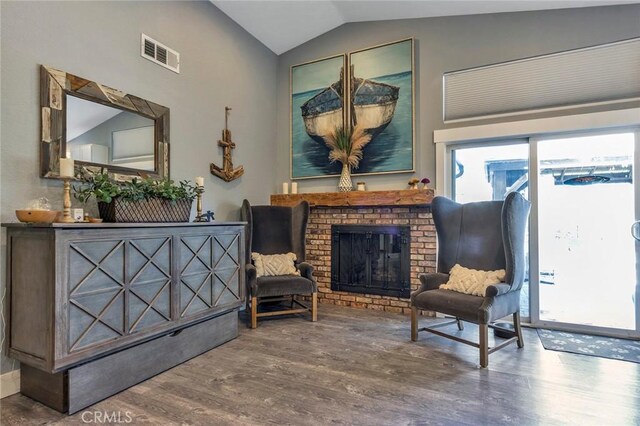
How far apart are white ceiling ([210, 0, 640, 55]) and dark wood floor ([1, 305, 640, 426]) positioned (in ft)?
10.6

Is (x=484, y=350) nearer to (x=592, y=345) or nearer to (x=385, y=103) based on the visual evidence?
(x=592, y=345)

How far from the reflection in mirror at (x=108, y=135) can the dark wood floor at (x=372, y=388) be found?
1.65 metres

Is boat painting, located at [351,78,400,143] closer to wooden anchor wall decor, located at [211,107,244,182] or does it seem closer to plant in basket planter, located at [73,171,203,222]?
wooden anchor wall decor, located at [211,107,244,182]

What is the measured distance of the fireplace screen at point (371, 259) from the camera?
13.0 feet

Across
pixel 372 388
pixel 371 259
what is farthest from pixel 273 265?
pixel 372 388

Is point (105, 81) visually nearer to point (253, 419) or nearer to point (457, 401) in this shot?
point (253, 419)

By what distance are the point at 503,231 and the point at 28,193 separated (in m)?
3.47

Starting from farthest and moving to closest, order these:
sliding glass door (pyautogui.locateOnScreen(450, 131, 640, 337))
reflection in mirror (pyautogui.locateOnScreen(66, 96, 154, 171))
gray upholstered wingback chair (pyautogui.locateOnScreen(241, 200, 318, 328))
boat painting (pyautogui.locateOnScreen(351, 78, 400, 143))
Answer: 1. boat painting (pyautogui.locateOnScreen(351, 78, 400, 143))
2. gray upholstered wingback chair (pyautogui.locateOnScreen(241, 200, 318, 328))
3. sliding glass door (pyautogui.locateOnScreen(450, 131, 640, 337))
4. reflection in mirror (pyautogui.locateOnScreen(66, 96, 154, 171))

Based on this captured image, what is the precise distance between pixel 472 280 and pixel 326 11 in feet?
11.1

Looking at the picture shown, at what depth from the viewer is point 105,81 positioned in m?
2.65

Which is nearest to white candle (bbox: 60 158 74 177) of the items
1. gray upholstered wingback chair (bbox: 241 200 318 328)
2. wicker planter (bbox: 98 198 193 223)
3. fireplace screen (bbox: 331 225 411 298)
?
wicker planter (bbox: 98 198 193 223)

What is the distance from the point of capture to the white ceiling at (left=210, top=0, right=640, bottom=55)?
340 cm

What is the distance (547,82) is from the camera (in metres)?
3.35

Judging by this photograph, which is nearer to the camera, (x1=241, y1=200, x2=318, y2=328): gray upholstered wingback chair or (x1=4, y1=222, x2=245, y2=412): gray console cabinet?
(x1=4, y1=222, x2=245, y2=412): gray console cabinet
